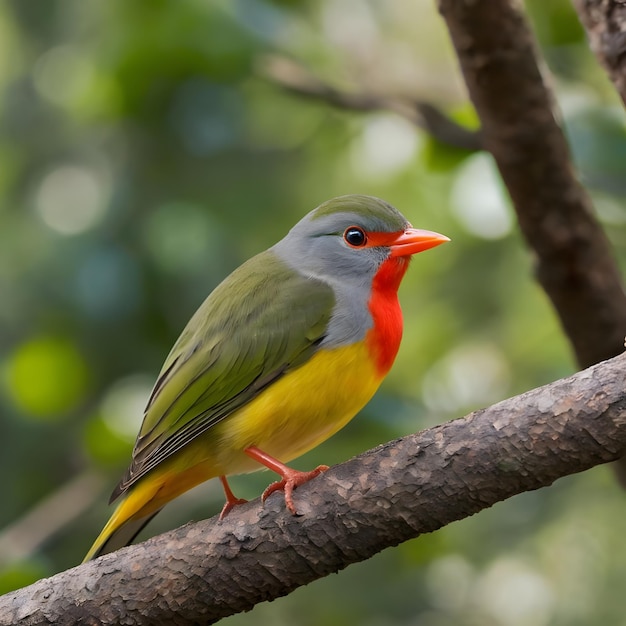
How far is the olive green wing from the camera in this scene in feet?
10.7

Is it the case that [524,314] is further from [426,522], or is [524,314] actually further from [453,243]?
[426,522]

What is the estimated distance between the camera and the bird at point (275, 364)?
10.6 ft

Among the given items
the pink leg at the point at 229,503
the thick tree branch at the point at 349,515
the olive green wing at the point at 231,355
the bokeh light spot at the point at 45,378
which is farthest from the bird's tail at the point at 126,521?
the bokeh light spot at the point at 45,378

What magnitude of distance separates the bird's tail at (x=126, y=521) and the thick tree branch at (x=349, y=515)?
1.25 ft

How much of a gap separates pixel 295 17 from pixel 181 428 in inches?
98.8

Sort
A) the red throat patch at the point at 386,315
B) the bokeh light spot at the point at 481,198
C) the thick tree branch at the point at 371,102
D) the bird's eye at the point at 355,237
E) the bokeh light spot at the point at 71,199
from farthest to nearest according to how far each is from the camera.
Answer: the bokeh light spot at the point at 71,199 → the bokeh light spot at the point at 481,198 → the thick tree branch at the point at 371,102 → the bird's eye at the point at 355,237 → the red throat patch at the point at 386,315

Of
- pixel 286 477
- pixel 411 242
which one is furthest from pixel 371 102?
pixel 286 477

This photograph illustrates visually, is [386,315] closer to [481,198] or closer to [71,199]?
[481,198]

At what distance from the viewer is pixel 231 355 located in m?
3.34

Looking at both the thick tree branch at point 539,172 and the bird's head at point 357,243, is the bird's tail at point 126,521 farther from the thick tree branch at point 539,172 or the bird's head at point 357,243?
the thick tree branch at point 539,172

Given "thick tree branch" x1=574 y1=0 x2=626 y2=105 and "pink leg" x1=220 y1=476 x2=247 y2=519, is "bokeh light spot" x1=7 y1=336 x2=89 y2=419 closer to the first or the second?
"pink leg" x1=220 y1=476 x2=247 y2=519

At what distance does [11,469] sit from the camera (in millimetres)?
5191

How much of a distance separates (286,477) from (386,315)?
0.73 m

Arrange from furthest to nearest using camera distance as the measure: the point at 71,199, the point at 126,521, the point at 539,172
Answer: the point at 71,199, the point at 539,172, the point at 126,521
